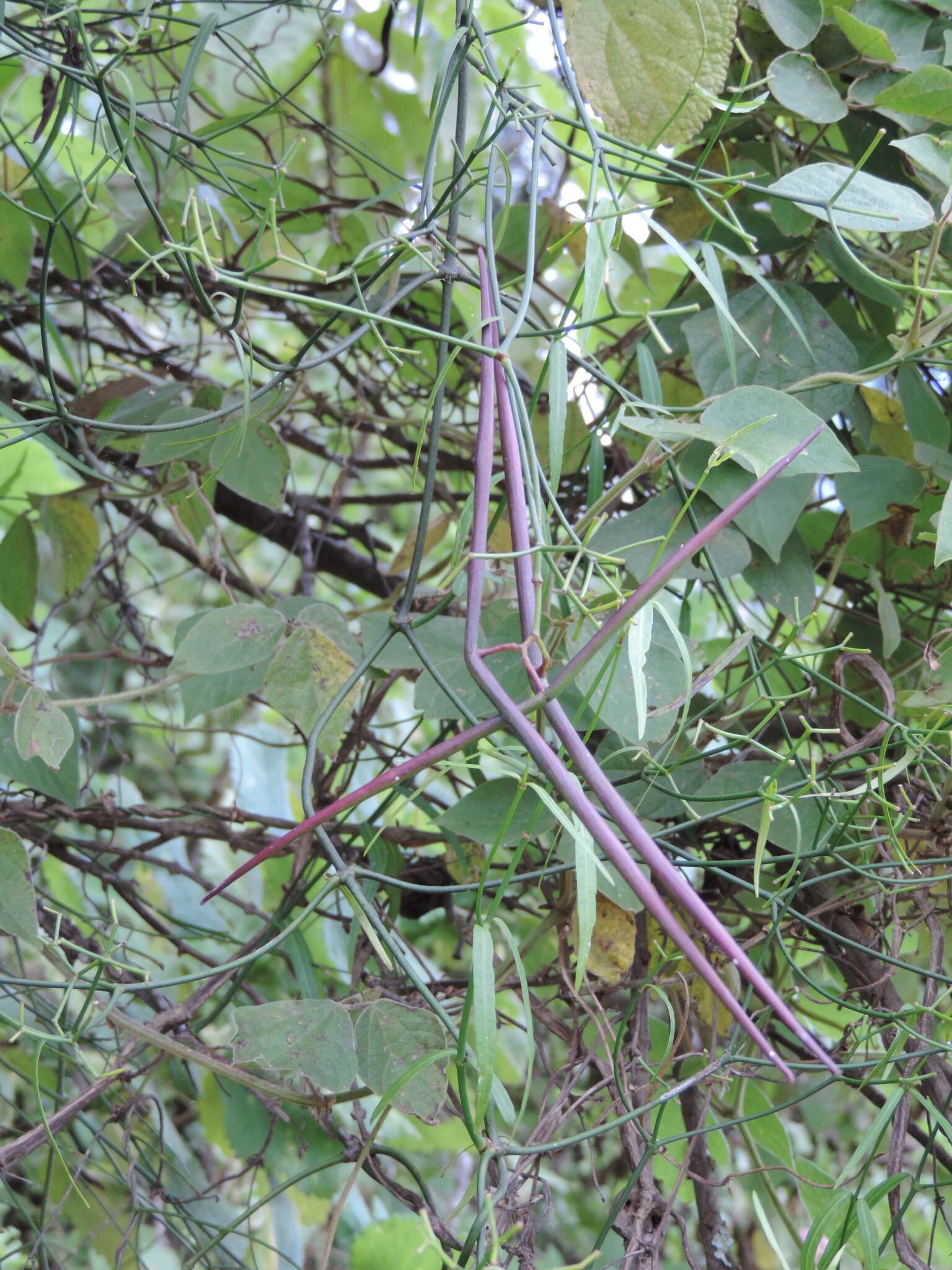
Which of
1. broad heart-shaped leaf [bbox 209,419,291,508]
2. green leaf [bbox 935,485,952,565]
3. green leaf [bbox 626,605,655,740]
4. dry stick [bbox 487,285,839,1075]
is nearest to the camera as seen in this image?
dry stick [bbox 487,285,839,1075]

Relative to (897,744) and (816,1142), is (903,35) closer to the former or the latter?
(897,744)

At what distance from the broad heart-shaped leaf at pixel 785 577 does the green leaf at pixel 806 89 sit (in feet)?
0.83

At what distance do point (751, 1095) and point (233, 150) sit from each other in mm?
826

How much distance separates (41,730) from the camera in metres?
0.53

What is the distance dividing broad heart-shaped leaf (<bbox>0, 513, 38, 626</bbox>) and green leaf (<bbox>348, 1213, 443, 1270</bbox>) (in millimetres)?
523

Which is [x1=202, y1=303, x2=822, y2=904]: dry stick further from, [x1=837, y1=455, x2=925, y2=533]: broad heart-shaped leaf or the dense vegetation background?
[x1=837, y1=455, x2=925, y2=533]: broad heart-shaped leaf

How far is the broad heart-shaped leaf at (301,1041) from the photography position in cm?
42

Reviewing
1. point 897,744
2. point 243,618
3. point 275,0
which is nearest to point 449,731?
point 243,618

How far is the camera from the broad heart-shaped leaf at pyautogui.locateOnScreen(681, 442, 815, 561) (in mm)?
561

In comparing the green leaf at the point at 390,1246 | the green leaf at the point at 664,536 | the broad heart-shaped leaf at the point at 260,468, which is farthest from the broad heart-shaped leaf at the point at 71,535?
the green leaf at the point at 390,1246

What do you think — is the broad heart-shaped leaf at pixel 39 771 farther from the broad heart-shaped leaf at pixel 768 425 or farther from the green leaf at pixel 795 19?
the green leaf at pixel 795 19

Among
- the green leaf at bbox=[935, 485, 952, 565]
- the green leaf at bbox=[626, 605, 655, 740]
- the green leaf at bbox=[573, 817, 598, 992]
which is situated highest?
the green leaf at bbox=[626, 605, 655, 740]

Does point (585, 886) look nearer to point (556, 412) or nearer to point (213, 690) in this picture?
point (556, 412)

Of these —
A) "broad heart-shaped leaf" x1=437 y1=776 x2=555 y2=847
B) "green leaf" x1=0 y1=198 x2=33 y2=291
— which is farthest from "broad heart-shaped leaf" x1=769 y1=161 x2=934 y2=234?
"green leaf" x1=0 y1=198 x2=33 y2=291
